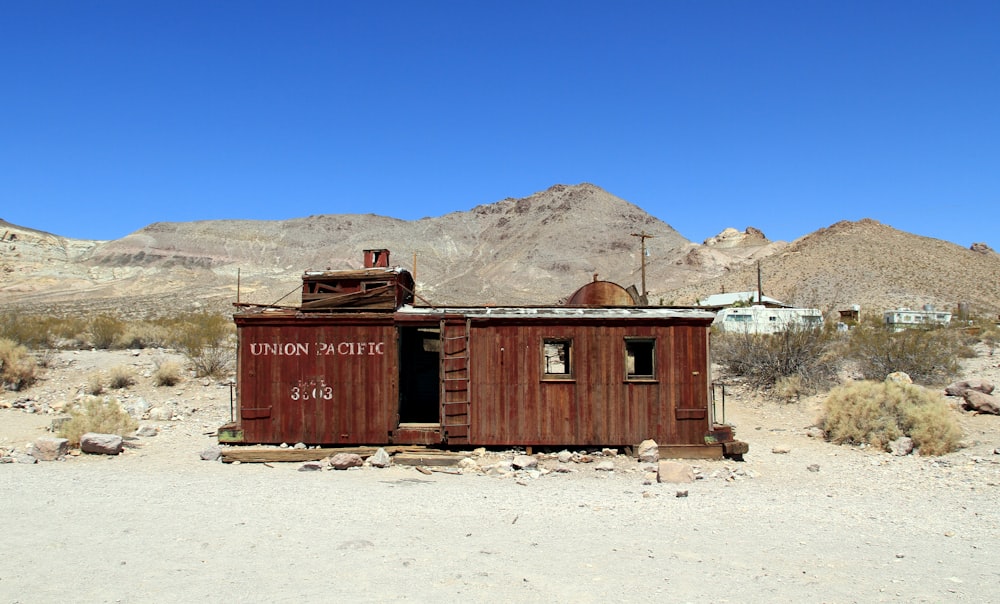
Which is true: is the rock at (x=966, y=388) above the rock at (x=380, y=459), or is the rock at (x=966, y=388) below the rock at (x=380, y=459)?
above

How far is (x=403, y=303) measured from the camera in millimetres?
13172

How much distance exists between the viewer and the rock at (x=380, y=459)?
10680mm

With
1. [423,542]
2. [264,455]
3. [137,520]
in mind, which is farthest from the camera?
[264,455]

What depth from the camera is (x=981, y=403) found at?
48.0ft

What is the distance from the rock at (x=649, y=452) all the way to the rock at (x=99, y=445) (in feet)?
28.2

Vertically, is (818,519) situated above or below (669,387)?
Answer: below

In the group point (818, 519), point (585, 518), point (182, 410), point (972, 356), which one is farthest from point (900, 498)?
point (972, 356)

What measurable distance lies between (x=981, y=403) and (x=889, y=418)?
356 cm

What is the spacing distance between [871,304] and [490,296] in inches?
1192

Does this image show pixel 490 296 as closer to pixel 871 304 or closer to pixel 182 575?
pixel 871 304

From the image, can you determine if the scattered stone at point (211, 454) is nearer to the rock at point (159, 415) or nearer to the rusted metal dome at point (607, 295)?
the rock at point (159, 415)

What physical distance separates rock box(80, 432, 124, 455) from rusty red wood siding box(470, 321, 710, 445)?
5.96 m

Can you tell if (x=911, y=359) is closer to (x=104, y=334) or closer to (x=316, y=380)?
(x=316, y=380)

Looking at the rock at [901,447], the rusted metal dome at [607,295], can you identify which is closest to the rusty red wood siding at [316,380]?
the rusted metal dome at [607,295]
